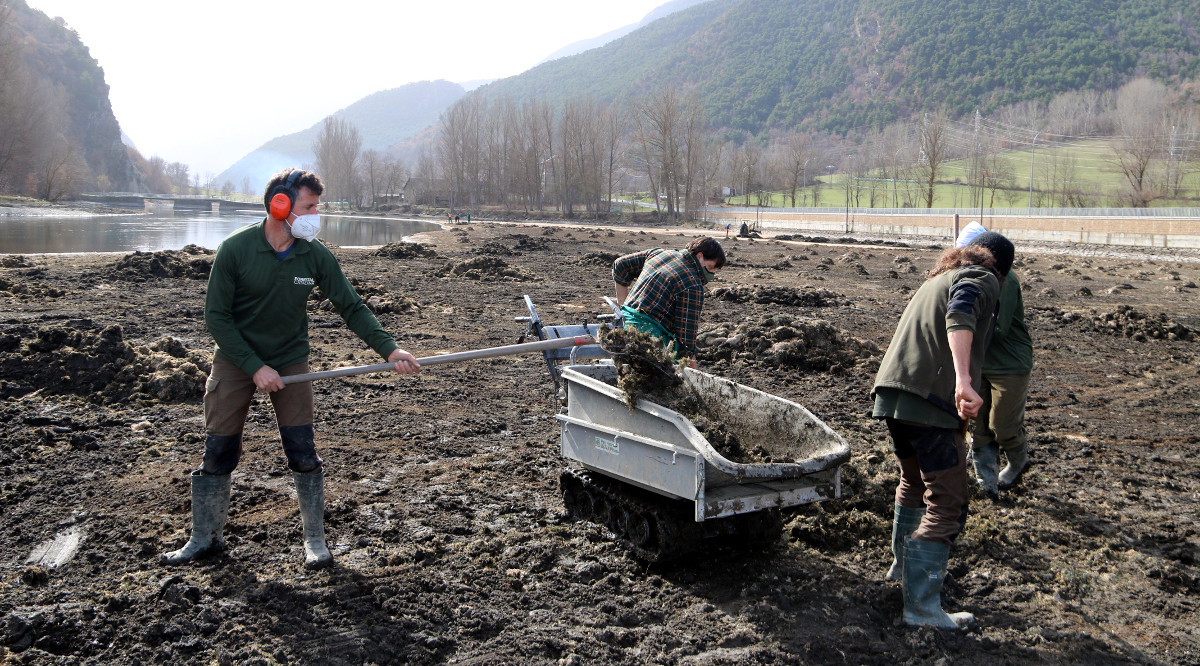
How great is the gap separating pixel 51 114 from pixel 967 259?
439 ft

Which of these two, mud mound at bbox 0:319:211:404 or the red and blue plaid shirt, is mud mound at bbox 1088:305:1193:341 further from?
mud mound at bbox 0:319:211:404

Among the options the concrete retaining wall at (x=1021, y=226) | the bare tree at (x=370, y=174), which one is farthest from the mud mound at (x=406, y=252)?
the bare tree at (x=370, y=174)

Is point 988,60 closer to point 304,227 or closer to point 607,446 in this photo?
point 607,446

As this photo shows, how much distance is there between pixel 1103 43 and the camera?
515 ft

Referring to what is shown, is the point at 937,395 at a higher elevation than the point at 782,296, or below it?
higher

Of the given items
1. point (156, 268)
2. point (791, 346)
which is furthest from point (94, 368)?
point (156, 268)

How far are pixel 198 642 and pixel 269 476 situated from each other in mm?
2527

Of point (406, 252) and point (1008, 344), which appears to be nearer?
point (1008, 344)

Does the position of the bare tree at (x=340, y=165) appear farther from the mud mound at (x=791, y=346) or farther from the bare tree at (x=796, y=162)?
the mud mound at (x=791, y=346)

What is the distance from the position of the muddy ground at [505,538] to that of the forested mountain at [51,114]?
8811cm

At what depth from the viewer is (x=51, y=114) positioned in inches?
4294

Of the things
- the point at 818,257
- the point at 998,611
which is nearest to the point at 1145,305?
the point at 818,257

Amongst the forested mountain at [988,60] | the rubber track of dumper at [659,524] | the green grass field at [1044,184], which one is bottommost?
the rubber track of dumper at [659,524]

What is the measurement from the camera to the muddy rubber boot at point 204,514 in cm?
443
